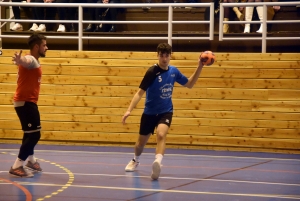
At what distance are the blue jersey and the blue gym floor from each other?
109 cm

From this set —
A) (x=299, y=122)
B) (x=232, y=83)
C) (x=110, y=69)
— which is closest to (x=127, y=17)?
(x=110, y=69)

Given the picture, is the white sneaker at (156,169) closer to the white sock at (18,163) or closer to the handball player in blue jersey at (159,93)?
the handball player in blue jersey at (159,93)

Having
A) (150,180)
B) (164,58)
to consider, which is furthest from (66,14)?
(150,180)

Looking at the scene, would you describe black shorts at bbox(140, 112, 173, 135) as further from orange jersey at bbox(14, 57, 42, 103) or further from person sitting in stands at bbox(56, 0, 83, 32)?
A: person sitting in stands at bbox(56, 0, 83, 32)

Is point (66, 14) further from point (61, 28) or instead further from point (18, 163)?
point (18, 163)

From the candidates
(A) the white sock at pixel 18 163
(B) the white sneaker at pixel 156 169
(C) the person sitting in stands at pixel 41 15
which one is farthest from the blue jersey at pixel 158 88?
(C) the person sitting in stands at pixel 41 15

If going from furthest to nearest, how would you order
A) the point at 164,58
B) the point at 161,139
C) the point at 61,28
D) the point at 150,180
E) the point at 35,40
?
the point at 61,28 < the point at 35,40 < the point at 164,58 < the point at 161,139 < the point at 150,180

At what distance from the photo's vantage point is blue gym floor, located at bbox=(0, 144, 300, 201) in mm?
7914

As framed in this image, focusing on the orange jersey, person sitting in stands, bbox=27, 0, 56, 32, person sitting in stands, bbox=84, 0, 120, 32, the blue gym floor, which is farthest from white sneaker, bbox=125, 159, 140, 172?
person sitting in stands, bbox=27, 0, 56, 32

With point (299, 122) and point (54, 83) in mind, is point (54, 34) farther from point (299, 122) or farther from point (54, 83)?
point (299, 122)

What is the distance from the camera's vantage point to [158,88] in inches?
369

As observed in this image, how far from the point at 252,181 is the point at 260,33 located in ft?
18.3

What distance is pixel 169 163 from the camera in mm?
10859

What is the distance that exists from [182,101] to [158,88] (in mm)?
3584
